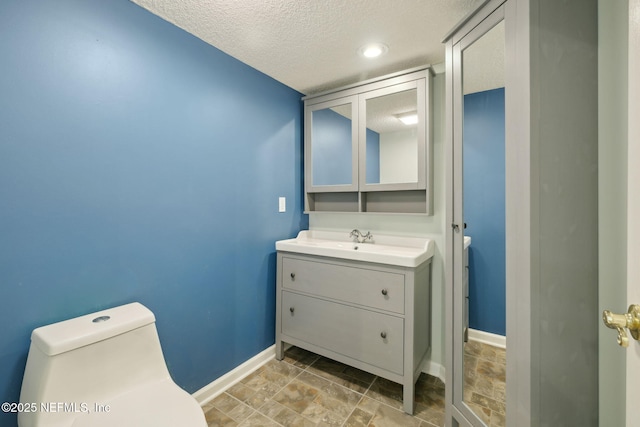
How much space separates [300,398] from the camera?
5.85 ft

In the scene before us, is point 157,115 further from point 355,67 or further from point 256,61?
point 355,67

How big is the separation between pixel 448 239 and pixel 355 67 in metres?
1.43

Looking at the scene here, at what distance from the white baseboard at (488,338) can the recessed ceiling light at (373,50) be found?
1765 millimetres

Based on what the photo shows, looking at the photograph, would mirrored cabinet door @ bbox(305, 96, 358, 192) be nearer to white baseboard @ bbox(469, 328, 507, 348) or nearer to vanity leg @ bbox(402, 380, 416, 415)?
white baseboard @ bbox(469, 328, 507, 348)

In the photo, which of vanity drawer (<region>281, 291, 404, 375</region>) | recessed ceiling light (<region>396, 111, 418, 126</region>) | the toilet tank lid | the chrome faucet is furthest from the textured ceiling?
vanity drawer (<region>281, 291, 404, 375</region>)

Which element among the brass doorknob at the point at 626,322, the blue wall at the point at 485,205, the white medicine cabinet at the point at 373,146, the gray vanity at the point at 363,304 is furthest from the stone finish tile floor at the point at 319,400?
the brass doorknob at the point at 626,322

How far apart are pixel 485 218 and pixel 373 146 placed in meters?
1.08

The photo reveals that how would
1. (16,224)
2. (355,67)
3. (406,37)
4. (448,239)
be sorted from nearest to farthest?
(16,224) < (448,239) < (406,37) < (355,67)

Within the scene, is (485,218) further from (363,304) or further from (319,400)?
(319,400)

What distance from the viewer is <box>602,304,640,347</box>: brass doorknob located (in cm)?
56

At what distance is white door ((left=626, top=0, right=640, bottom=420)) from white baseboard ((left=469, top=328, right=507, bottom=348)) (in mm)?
550

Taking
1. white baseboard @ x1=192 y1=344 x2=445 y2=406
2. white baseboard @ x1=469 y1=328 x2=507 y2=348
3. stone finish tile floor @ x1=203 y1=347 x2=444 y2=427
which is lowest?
stone finish tile floor @ x1=203 y1=347 x2=444 y2=427

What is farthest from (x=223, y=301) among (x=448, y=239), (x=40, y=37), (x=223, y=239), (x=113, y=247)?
(x=40, y=37)

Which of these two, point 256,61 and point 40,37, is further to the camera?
point 256,61
